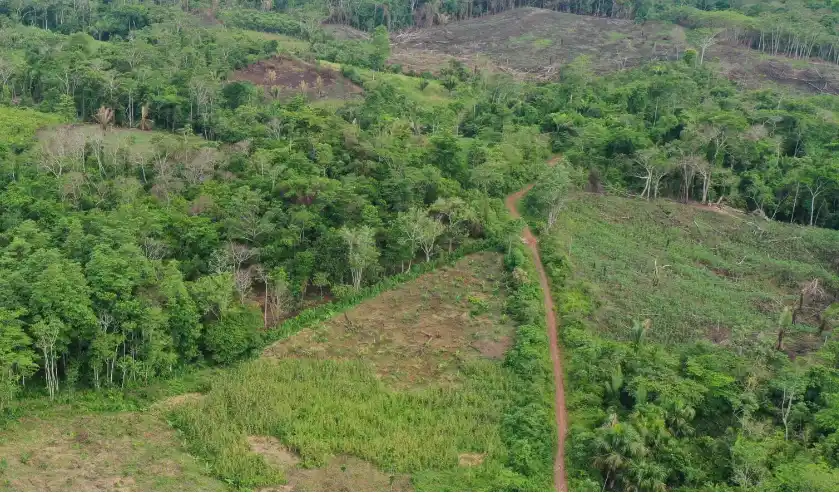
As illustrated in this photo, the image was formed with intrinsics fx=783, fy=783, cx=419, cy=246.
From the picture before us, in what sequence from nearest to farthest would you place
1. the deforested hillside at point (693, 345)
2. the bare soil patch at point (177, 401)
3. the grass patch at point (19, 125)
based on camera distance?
the deforested hillside at point (693, 345) < the bare soil patch at point (177, 401) < the grass patch at point (19, 125)

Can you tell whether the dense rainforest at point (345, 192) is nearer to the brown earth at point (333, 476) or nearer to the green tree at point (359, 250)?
the green tree at point (359, 250)

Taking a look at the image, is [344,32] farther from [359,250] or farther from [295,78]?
[359,250]

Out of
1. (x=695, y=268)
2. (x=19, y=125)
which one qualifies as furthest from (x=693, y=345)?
(x=19, y=125)

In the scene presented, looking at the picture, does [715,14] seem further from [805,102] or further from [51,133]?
[51,133]

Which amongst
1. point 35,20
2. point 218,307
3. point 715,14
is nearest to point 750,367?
point 218,307

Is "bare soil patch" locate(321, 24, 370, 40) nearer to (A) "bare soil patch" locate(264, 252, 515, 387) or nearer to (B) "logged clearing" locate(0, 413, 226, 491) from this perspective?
(A) "bare soil patch" locate(264, 252, 515, 387)

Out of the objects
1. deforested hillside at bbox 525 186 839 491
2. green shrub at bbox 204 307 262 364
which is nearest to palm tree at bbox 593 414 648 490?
deforested hillside at bbox 525 186 839 491

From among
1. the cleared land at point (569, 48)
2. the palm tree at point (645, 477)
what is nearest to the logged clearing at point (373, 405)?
the palm tree at point (645, 477)
